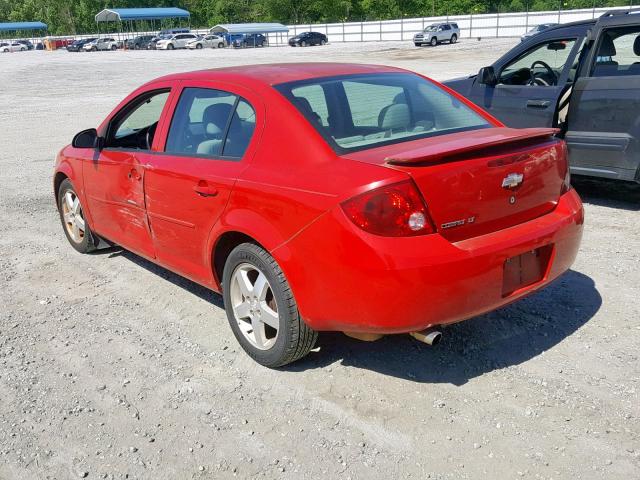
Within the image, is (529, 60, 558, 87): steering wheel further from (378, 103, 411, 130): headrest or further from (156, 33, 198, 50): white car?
(156, 33, 198, 50): white car

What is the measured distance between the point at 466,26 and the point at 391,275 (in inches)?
2442

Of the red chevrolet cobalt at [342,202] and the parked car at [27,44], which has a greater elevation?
the parked car at [27,44]

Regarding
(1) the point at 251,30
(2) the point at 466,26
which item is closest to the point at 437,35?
(2) the point at 466,26

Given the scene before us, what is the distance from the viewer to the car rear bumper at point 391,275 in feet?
9.66

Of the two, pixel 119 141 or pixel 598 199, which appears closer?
pixel 119 141

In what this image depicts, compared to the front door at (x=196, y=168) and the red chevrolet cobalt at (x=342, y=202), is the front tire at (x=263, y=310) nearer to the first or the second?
the red chevrolet cobalt at (x=342, y=202)

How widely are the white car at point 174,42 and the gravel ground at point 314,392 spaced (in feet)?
214

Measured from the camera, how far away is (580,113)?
255 inches

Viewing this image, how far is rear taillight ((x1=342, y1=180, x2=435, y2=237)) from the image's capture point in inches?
116

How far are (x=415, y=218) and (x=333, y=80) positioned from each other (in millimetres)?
1377


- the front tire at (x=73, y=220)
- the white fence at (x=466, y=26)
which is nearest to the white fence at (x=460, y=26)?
the white fence at (x=466, y=26)

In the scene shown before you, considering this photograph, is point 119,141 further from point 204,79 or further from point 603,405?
point 603,405

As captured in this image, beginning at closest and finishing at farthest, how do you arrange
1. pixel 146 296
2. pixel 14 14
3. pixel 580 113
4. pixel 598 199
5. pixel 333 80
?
pixel 333 80, pixel 146 296, pixel 580 113, pixel 598 199, pixel 14 14

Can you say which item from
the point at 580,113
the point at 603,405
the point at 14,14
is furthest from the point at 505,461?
the point at 14,14
